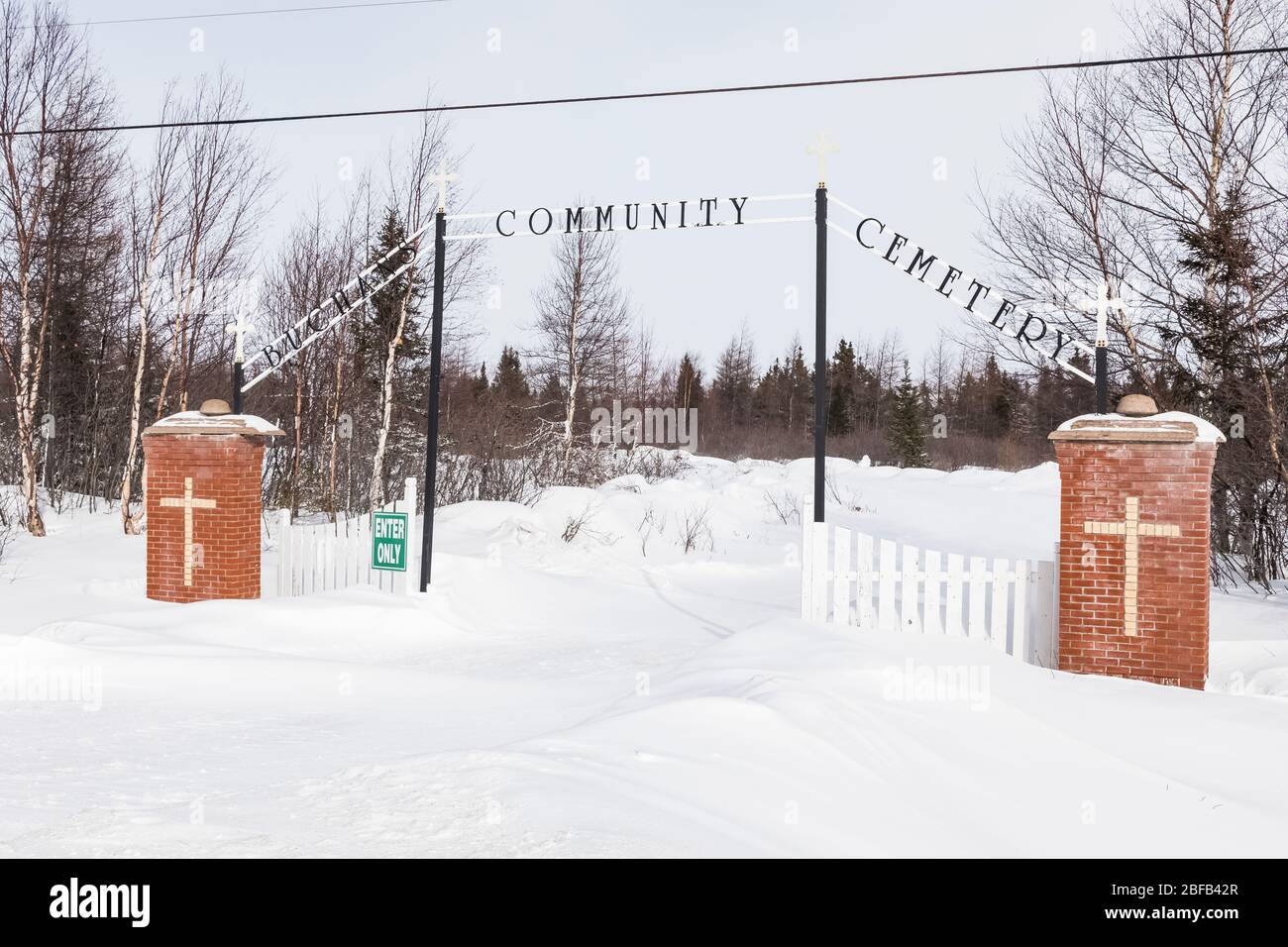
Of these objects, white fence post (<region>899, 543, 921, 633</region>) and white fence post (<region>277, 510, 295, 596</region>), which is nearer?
white fence post (<region>899, 543, 921, 633</region>)

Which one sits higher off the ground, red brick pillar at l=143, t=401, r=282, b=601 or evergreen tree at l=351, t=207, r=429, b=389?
evergreen tree at l=351, t=207, r=429, b=389

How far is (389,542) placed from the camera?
34.1 ft

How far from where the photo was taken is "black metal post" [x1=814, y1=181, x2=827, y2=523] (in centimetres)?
841

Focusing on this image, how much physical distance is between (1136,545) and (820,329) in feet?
10.2

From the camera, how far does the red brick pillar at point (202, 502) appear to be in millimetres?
9789

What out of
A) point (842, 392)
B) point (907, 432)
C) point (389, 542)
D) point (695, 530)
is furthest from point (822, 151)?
point (842, 392)

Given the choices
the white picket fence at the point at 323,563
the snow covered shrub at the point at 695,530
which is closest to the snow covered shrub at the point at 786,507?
the snow covered shrub at the point at 695,530

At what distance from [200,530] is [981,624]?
754 cm

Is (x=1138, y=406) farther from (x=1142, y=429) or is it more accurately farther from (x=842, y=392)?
(x=842, y=392)

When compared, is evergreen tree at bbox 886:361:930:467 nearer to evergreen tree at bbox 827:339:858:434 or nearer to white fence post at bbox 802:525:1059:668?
evergreen tree at bbox 827:339:858:434

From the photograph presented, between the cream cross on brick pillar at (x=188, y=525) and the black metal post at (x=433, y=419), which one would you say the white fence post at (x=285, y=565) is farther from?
the black metal post at (x=433, y=419)

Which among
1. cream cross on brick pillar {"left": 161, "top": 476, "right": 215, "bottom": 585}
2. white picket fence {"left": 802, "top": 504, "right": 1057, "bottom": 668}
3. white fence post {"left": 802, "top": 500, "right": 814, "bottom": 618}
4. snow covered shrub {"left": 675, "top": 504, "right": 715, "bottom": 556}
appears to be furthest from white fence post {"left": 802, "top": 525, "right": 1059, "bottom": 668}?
snow covered shrub {"left": 675, "top": 504, "right": 715, "bottom": 556}

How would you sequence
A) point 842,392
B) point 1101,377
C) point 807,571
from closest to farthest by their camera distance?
point 1101,377 → point 807,571 → point 842,392

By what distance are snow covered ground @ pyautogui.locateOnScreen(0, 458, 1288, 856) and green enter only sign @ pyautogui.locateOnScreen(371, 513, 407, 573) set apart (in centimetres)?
35
